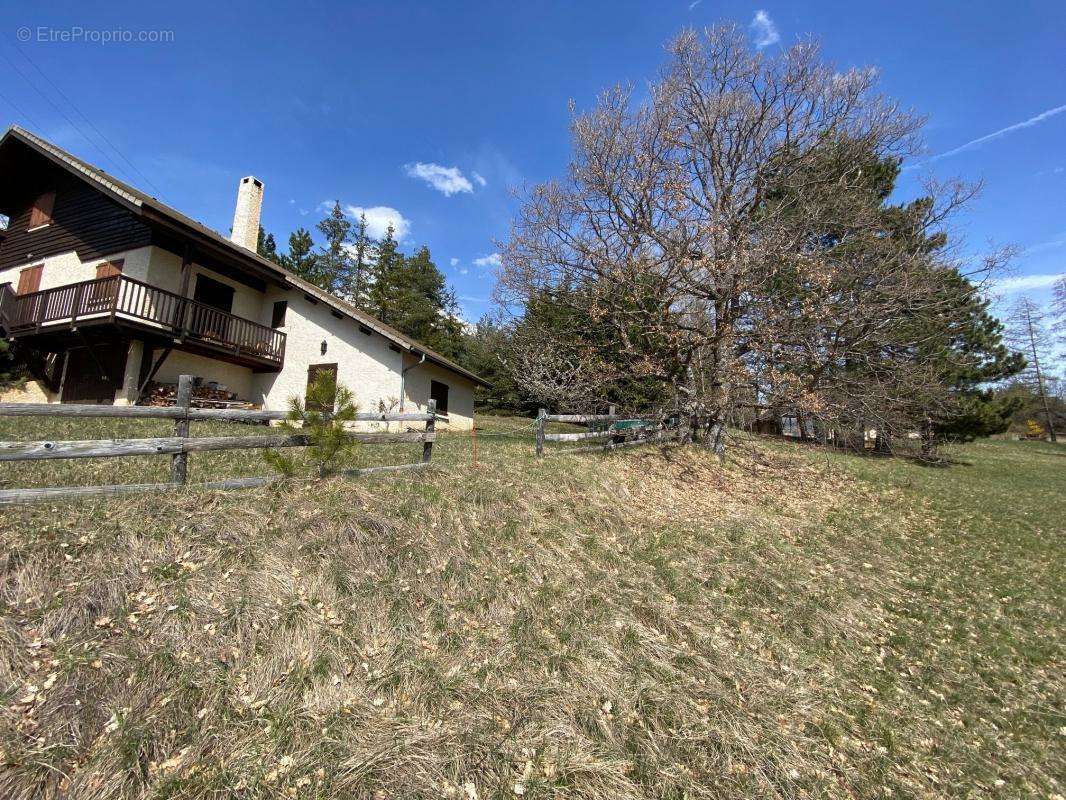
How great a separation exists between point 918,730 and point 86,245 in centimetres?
2330

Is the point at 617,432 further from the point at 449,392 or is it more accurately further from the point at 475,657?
the point at 449,392

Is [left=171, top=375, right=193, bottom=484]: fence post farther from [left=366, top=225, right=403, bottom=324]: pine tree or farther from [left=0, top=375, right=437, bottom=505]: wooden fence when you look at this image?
[left=366, top=225, right=403, bottom=324]: pine tree

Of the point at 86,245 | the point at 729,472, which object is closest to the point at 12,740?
the point at 729,472

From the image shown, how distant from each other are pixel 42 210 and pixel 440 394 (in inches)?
619

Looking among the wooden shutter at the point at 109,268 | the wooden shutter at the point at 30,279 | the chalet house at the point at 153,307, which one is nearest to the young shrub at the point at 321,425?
the chalet house at the point at 153,307

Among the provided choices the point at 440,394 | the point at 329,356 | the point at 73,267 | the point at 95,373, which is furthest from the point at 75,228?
the point at 440,394

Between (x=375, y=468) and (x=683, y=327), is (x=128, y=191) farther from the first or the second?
(x=683, y=327)

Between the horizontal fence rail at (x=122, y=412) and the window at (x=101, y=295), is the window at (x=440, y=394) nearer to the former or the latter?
the window at (x=101, y=295)

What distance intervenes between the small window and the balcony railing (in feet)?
4.73

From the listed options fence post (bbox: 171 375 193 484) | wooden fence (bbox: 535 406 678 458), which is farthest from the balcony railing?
wooden fence (bbox: 535 406 678 458)

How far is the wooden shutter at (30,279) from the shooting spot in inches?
637

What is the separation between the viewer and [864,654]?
487 centimetres

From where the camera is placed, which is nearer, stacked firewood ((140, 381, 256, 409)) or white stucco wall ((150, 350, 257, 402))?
stacked firewood ((140, 381, 256, 409))

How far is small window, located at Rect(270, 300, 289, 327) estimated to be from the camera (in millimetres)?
17734
